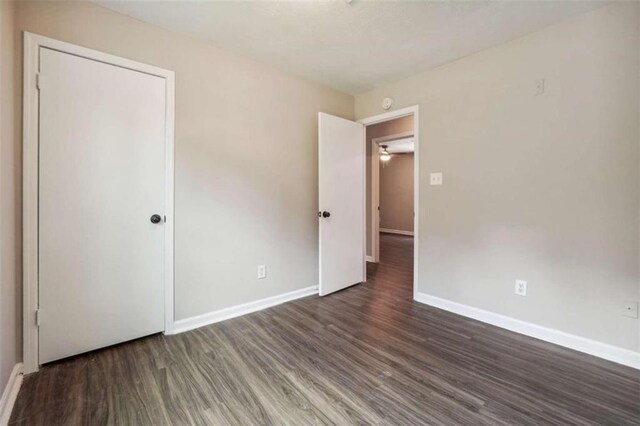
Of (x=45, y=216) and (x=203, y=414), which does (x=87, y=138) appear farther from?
(x=203, y=414)

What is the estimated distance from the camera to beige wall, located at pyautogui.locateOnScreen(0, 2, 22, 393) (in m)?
1.45

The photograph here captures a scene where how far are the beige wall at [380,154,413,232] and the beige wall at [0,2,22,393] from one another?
7.76m

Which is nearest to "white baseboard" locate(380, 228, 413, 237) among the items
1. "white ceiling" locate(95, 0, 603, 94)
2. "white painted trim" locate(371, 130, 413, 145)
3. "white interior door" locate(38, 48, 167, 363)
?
"white painted trim" locate(371, 130, 413, 145)

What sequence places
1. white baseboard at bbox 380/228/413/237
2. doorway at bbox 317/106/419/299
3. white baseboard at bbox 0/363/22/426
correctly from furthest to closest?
white baseboard at bbox 380/228/413/237 → doorway at bbox 317/106/419/299 → white baseboard at bbox 0/363/22/426

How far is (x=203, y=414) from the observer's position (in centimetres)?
143

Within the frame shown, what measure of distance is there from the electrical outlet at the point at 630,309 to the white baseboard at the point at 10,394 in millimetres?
3610

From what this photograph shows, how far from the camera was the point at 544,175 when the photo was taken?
85.9 inches

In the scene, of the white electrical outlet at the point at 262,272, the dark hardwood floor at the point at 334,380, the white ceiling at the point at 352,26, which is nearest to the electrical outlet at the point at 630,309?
the dark hardwood floor at the point at 334,380

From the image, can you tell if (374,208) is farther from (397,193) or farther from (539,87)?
(397,193)

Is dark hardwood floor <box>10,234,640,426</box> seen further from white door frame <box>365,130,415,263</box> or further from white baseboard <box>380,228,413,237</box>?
white baseboard <box>380,228,413,237</box>

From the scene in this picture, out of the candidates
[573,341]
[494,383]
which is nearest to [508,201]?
[573,341]

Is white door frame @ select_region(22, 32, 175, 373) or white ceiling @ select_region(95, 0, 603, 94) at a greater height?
white ceiling @ select_region(95, 0, 603, 94)

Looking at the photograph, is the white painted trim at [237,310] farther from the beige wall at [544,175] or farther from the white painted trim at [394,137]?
the white painted trim at [394,137]

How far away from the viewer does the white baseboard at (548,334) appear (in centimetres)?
188
